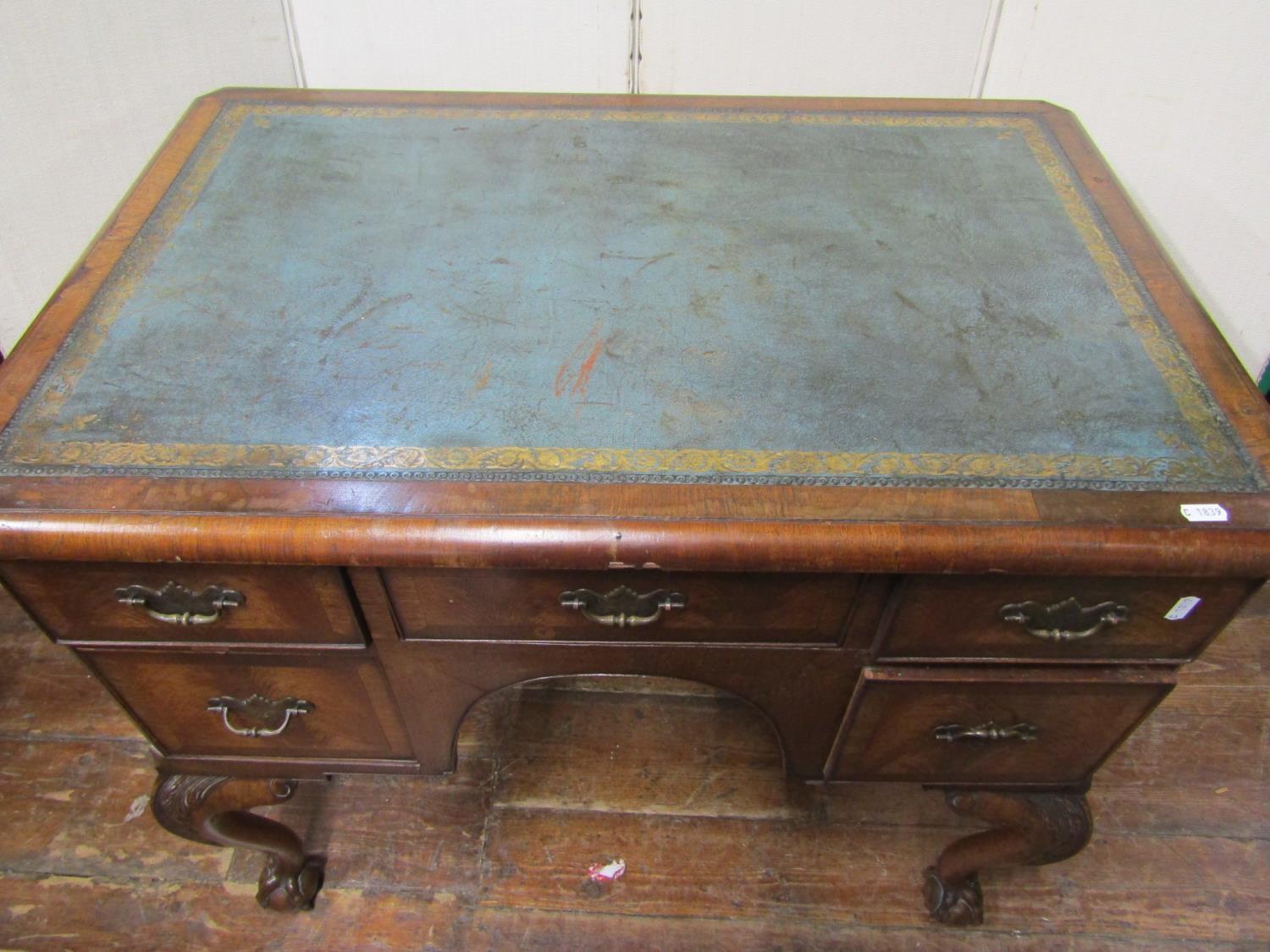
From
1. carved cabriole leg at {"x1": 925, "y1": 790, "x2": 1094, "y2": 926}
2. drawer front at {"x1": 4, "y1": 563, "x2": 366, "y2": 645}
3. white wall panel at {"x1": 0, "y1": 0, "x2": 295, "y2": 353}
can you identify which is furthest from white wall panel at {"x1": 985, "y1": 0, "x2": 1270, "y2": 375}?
white wall panel at {"x1": 0, "y1": 0, "x2": 295, "y2": 353}

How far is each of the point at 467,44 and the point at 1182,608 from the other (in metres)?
1.42

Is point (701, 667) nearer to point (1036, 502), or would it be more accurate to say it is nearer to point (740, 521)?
point (740, 521)

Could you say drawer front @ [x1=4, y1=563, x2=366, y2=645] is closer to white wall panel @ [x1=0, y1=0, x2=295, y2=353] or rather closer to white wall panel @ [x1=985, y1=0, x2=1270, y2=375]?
white wall panel @ [x1=0, y1=0, x2=295, y2=353]

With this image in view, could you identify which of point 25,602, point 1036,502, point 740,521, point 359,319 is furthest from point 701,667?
point 25,602

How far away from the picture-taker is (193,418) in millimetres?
A: 770

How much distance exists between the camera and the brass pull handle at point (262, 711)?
89cm

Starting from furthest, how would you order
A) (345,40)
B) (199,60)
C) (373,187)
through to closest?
(345,40), (199,60), (373,187)

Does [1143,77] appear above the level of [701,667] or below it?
above

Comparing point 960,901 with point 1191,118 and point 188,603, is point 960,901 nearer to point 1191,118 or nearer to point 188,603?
point 188,603

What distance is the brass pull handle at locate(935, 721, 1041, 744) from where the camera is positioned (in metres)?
0.88

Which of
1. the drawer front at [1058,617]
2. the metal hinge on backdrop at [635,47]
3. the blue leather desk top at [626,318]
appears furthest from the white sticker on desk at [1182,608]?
the metal hinge on backdrop at [635,47]

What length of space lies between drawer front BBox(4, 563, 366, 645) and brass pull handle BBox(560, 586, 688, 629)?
204 mm

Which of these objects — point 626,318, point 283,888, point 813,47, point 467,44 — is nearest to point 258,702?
point 283,888

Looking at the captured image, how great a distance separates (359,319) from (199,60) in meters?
0.90
